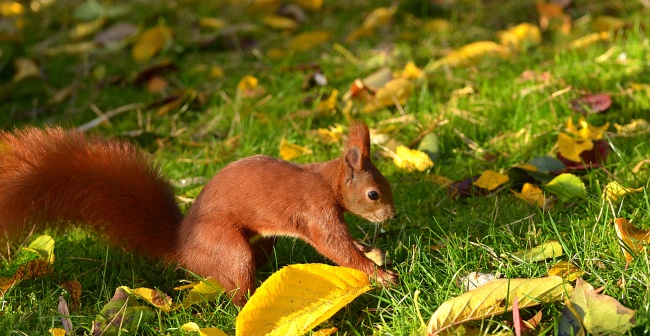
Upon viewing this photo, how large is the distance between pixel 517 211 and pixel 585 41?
5.61 feet

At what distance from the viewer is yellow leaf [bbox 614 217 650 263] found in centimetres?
204

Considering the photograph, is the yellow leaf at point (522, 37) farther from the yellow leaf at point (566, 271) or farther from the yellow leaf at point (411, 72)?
the yellow leaf at point (566, 271)

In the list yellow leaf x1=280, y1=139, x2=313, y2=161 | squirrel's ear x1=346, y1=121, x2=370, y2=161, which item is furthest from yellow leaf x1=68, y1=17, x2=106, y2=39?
squirrel's ear x1=346, y1=121, x2=370, y2=161

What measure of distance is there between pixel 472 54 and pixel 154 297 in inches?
88.8

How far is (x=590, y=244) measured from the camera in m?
2.12

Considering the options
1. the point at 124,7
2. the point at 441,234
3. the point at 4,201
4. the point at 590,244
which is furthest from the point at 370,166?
the point at 124,7

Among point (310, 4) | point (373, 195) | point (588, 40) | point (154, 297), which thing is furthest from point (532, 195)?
point (310, 4)

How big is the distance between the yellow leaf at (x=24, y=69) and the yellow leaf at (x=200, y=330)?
2441 mm

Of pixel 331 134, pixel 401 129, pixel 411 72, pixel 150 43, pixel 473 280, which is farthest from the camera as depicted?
pixel 150 43

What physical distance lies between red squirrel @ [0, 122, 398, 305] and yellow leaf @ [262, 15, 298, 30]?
8.02 ft

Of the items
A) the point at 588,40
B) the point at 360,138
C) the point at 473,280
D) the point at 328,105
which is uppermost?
the point at 360,138

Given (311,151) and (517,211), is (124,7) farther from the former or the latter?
(517,211)

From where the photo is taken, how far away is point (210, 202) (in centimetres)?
219

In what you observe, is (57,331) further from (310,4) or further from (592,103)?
(310,4)
